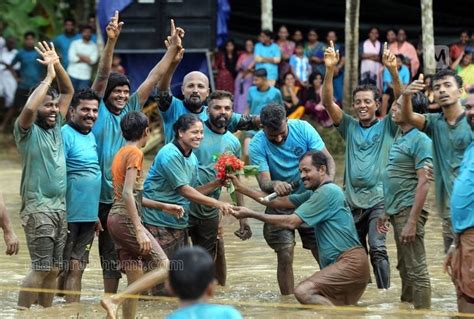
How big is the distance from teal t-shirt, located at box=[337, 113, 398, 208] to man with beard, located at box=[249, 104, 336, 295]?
0.74 ft

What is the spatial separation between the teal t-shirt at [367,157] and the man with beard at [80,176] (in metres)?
2.21

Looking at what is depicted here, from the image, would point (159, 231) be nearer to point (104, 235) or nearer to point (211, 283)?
point (104, 235)

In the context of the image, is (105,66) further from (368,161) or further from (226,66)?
(226,66)

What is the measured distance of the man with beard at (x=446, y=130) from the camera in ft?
29.5

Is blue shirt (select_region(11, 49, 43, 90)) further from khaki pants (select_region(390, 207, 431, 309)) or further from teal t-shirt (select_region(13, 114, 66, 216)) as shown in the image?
khaki pants (select_region(390, 207, 431, 309))

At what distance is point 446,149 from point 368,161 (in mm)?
1653

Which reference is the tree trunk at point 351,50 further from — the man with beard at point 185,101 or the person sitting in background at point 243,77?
the man with beard at point 185,101

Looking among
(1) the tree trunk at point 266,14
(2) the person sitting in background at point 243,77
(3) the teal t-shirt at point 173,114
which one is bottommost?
(3) the teal t-shirt at point 173,114

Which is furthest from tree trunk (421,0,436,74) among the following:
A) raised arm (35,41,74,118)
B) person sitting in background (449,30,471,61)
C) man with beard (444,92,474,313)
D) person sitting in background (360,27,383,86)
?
man with beard (444,92,474,313)

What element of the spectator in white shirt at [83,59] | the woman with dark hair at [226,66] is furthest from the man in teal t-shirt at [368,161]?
the spectator in white shirt at [83,59]

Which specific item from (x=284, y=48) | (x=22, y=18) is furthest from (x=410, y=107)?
(x=22, y=18)

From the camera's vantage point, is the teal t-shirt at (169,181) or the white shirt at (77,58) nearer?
the teal t-shirt at (169,181)

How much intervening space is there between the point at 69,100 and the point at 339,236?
93.6 inches

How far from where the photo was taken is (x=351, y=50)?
2044 centimetres
